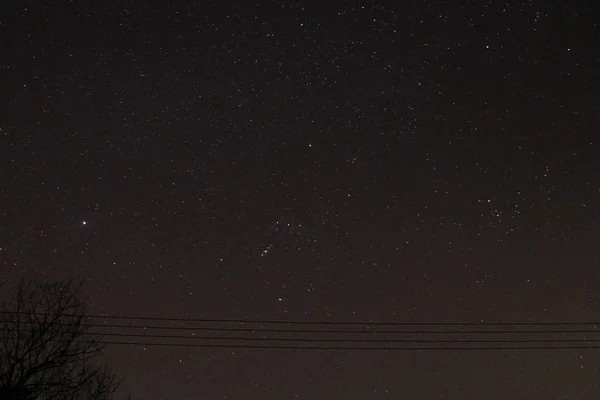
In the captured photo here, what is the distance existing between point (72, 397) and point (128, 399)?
286cm

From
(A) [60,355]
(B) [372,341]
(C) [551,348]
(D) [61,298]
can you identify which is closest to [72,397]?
(A) [60,355]

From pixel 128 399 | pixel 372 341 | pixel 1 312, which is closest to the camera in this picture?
pixel 1 312

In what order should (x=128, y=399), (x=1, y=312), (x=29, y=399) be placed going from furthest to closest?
(x=128, y=399), (x=1, y=312), (x=29, y=399)

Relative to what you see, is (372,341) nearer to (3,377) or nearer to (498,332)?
(498,332)

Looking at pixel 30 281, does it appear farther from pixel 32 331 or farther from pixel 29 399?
pixel 29 399

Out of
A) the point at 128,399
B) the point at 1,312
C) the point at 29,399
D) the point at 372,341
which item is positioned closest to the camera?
the point at 29,399

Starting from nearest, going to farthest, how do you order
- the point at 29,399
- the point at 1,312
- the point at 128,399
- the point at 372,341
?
the point at 29,399 < the point at 1,312 < the point at 128,399 < the point at 372,341

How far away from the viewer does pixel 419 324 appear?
70.9 feet

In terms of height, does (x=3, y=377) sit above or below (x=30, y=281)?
below

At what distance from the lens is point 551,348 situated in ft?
67.5

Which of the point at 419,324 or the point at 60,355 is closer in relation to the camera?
the point at 60,355

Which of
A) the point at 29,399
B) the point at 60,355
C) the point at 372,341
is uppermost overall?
the point at 372,341

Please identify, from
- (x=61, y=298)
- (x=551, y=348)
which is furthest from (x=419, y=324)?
(x=61, y=298)

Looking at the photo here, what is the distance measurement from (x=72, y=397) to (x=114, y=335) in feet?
11.3
